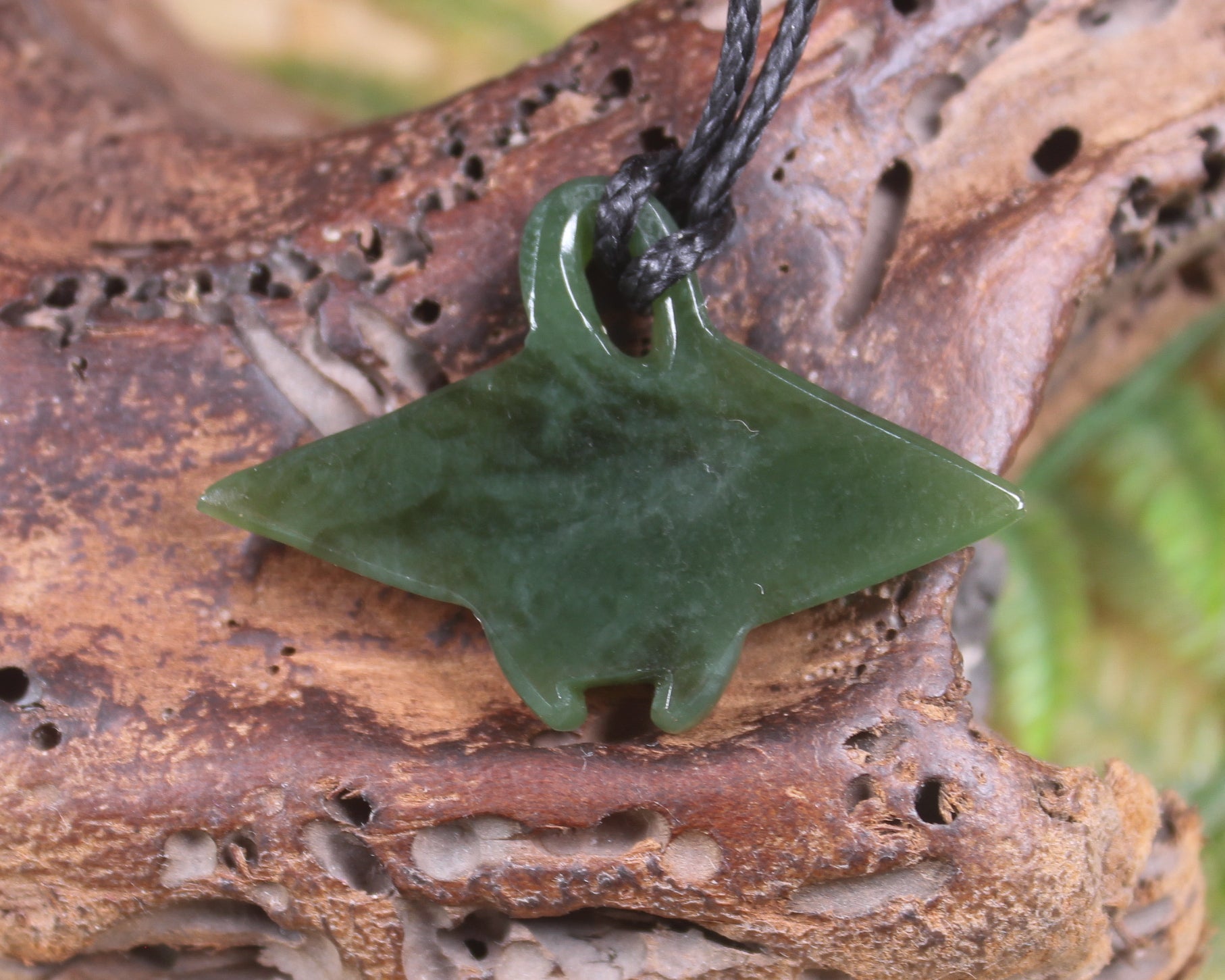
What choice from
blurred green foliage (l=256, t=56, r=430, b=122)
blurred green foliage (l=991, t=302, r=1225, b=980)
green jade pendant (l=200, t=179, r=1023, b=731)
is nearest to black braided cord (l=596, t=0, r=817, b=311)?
green jade pendant (l=200, t=179, r=1023, b=731)

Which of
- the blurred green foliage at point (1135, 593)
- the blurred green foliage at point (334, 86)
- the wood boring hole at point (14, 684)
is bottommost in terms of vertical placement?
the wood boring hole at point (14, 684)

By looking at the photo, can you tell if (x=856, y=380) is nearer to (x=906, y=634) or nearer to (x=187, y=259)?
(x=906, y=634)

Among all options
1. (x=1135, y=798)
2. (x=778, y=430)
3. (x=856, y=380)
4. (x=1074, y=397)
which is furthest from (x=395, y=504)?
(x=1074, y=397)

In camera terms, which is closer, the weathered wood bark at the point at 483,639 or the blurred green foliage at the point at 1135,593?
the weathered wood bark at the point at 483,639

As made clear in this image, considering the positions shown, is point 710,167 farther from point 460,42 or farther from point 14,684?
point 460,42

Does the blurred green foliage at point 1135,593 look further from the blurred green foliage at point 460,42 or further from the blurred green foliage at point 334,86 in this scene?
the blurred green foliage at point 334,86

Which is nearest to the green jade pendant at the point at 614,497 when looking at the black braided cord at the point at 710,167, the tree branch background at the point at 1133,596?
the black braided cord at the point at 710,167

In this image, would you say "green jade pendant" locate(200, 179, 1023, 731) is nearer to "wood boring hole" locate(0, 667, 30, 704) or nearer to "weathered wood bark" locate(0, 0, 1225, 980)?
"weathered wood bark" locate(0, 0, 1225, 980)
